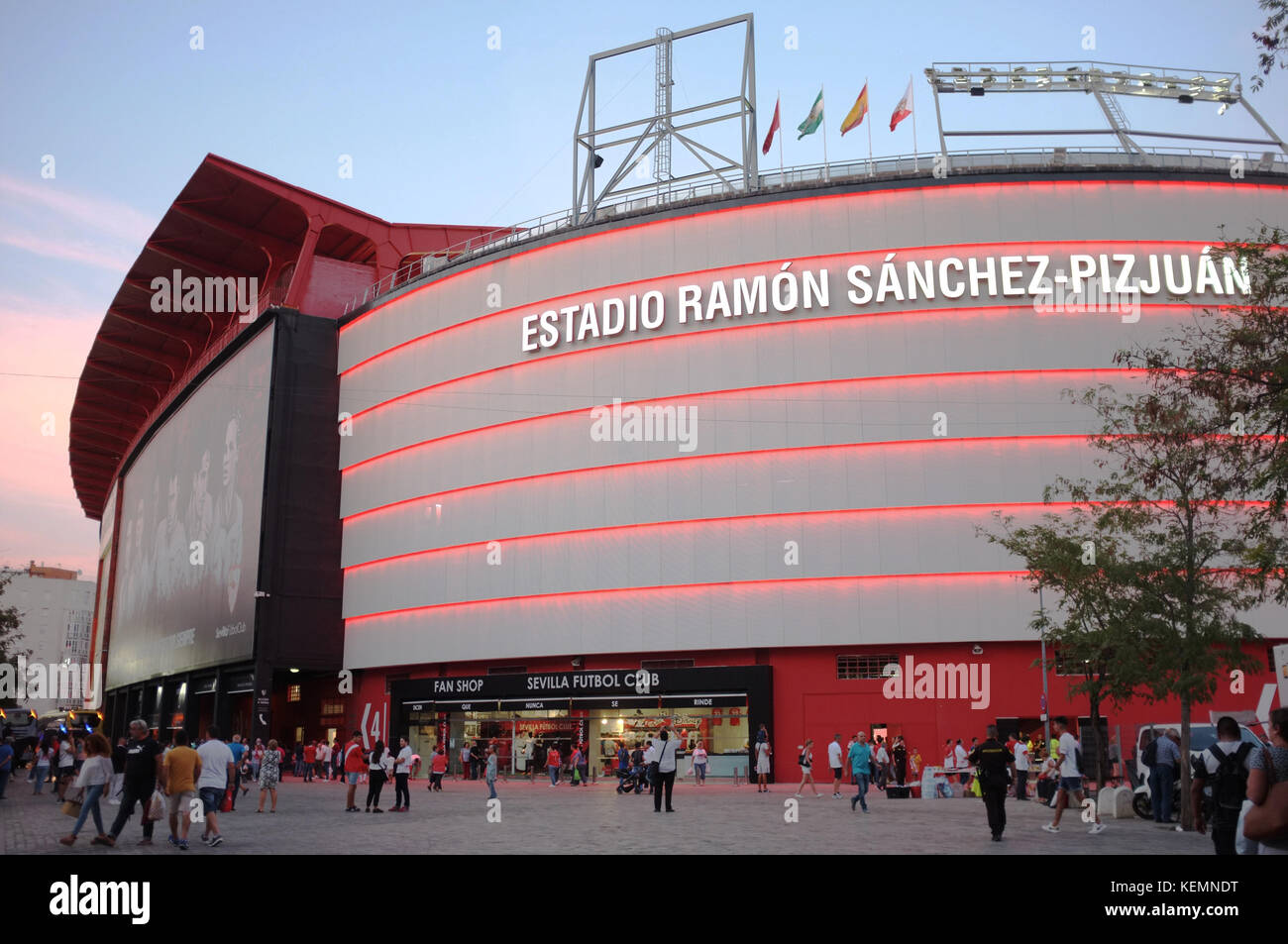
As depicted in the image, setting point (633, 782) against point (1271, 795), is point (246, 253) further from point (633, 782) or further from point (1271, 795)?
point (1271, 795)

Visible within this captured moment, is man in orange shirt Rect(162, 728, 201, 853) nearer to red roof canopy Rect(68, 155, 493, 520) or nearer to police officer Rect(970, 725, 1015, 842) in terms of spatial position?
police officer Rect(970, 725, 1015, 842)

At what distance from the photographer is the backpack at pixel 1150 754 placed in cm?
2286

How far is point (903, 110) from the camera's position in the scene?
44219 millimetres

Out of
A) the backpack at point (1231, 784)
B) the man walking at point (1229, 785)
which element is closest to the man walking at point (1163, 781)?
the man walking at point (1229, 785)

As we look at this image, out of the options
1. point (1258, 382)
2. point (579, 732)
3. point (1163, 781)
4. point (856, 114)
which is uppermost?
point (856, 114)

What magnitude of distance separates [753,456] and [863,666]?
Result: 28.9ft

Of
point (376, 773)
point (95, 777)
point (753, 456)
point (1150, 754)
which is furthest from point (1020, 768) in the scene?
point (95, 777)

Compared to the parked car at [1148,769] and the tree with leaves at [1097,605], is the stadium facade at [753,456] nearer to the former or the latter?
the tree with leaves at [1097,605]

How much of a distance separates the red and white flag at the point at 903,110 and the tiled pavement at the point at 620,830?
26475mm

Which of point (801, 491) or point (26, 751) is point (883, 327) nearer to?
point (801, 491)

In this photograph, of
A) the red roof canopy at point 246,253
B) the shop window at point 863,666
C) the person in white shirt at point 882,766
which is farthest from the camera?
the red roof canopy at point 246,253

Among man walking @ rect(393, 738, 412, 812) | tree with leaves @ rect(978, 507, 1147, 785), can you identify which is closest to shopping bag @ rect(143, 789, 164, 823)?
man walking @ rect(393, 738, 412, 812)
